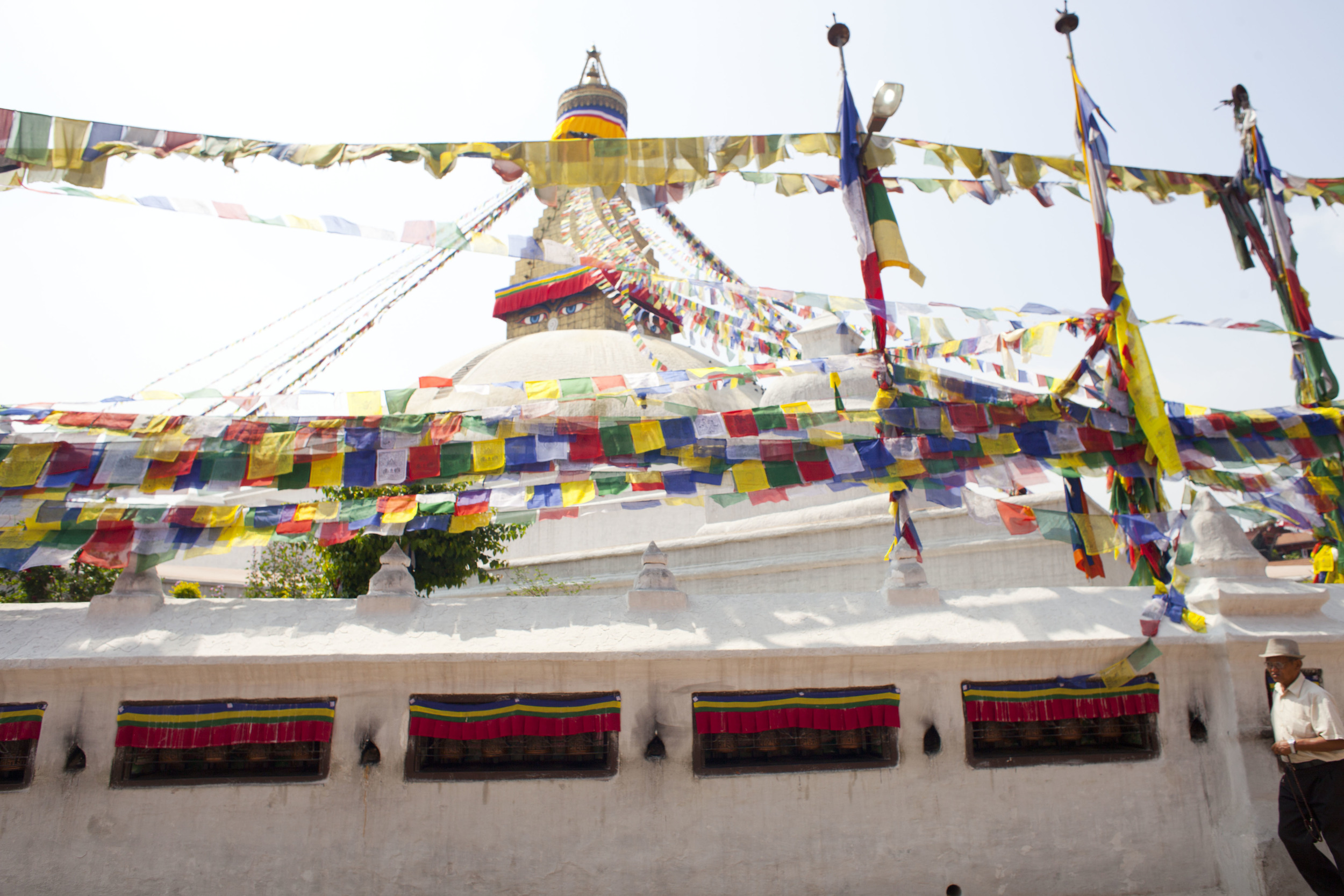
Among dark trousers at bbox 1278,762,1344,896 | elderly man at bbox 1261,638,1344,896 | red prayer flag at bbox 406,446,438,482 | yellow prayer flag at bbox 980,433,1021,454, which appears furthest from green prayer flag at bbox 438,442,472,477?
dark trousers at bbox 1278,762,1344,896

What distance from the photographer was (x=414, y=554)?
27.4ft

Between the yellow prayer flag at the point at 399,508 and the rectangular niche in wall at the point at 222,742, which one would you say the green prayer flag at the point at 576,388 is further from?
the rectangular niche in wall at the point at 222,742

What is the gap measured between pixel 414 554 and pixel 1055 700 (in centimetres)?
615

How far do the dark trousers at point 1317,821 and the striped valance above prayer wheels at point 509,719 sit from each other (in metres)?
3.31

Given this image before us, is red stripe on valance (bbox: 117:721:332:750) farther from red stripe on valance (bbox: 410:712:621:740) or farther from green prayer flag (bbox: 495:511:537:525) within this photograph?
green prayer flag (bbox: 495:511:537:525)

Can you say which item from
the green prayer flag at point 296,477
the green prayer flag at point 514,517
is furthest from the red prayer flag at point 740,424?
the green prayer flag at point 296,477

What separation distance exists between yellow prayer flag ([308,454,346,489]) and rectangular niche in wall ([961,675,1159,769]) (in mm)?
3944

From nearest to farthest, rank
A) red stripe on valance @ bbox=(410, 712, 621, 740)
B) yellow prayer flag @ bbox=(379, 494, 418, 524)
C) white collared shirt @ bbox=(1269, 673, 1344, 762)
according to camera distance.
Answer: white collared shirt @ bbox=(1269, 673, 1344, 762) < red stripe on valance @ bbox=(410, 712, 621, 740) < yellow prayer flag @ bbox=(379, 494, 418, 524)

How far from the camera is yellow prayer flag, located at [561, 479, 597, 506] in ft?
18.1

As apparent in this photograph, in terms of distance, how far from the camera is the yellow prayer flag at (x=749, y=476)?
540 centimetres

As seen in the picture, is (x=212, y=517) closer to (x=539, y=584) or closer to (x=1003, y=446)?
(x=1003, y=446)

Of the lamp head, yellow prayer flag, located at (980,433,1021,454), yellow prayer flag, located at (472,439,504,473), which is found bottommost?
yellow prayer flag, located at (472,439,504,473)

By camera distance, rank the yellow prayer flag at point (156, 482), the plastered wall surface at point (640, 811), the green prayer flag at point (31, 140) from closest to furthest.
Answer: the plastered wall surface at point (640, 811)
the green prayer flag at point (31, 140)
the yellow prayer flag at point (156, 482)

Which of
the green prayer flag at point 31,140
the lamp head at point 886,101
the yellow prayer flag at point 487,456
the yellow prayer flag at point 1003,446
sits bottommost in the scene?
the yellow prayer flag at point 487,456
